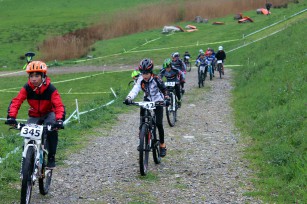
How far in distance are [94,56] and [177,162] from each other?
114 ft

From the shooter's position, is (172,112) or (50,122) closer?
(50,122)

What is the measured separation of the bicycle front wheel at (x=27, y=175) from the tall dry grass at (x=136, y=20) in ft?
126

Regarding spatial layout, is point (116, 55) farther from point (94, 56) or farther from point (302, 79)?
point (302, 79)

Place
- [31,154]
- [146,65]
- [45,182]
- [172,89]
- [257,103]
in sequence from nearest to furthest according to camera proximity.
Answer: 1. [31,154]
2. [45,182]
3. [146,65]
4. [172,89]
5. [257,103]

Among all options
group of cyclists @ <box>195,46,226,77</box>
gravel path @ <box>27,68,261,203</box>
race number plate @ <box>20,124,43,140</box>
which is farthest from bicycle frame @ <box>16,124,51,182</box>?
group of cyclists @ <box>195,46,226,77</box>

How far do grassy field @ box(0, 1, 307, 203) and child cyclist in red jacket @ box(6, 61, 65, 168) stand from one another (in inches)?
52.2

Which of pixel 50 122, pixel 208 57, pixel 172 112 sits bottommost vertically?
pixel 208 57

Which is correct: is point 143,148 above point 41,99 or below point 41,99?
below

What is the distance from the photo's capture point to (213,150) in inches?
474

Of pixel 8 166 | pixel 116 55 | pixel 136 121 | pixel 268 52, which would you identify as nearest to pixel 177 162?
pixel 8 166

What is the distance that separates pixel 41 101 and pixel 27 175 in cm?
124

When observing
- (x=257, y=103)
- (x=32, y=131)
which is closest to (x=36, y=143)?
(x=32, y=131)

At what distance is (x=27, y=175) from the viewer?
7195 mm

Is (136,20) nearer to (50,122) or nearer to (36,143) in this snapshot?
(50,122)
